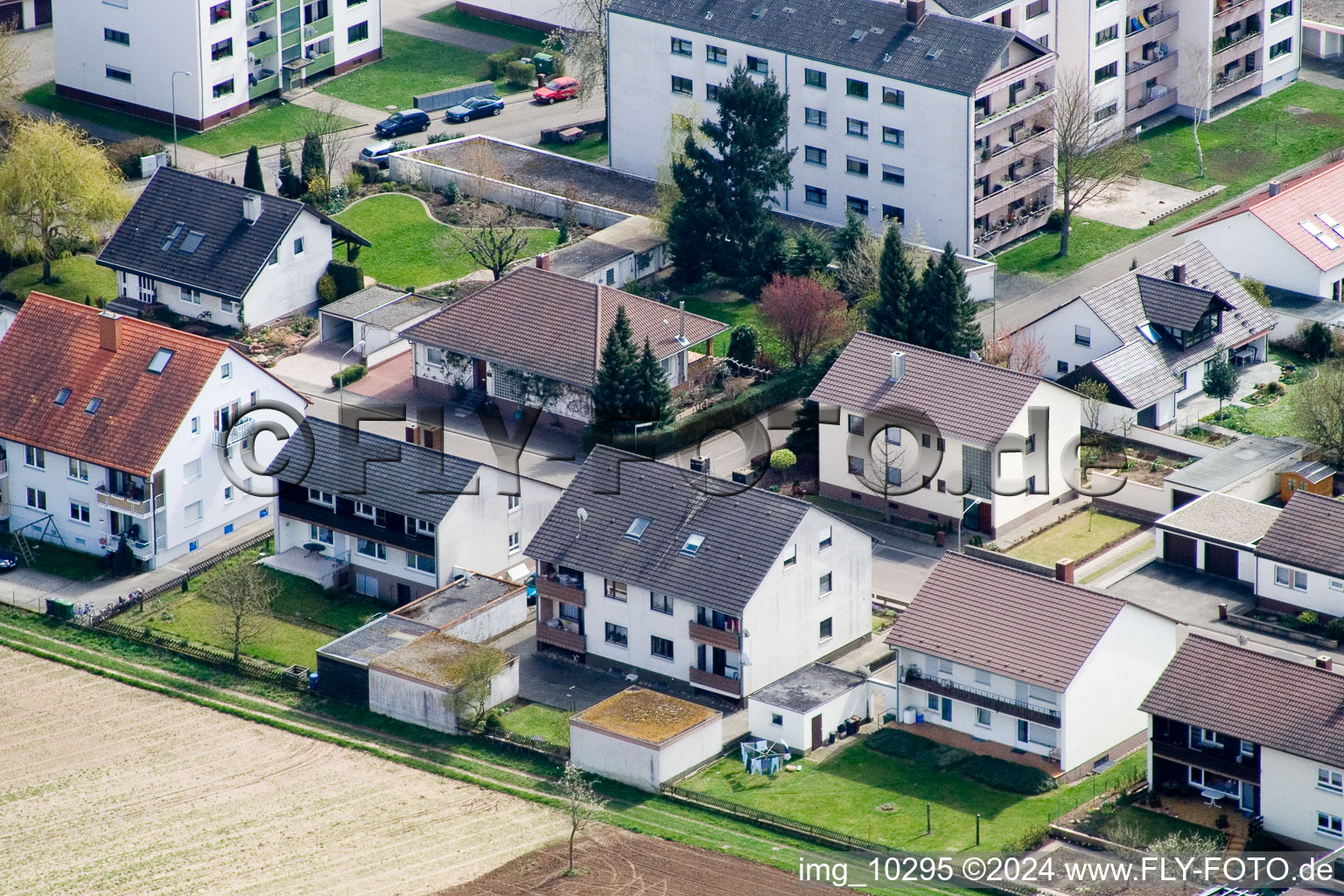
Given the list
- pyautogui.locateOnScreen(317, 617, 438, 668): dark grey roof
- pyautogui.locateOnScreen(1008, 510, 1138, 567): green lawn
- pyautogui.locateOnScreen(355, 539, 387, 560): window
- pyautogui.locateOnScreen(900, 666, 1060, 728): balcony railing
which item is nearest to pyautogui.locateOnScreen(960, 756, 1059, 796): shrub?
pyautogui.locateOnScreen(900, 666, 1060, 728): balcony railing

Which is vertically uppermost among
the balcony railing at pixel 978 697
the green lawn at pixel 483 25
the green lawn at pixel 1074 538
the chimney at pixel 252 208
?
the chimney at pixel 252 208

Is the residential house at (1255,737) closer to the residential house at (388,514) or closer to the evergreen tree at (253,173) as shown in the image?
the residential house at (388,514)

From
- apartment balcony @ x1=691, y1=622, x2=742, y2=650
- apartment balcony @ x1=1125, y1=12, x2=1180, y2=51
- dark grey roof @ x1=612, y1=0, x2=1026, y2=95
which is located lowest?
apartment balcony @ x1=691, y1=622, x2=742, y2=650

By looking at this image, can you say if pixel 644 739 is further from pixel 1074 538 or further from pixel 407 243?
pixel 407 243

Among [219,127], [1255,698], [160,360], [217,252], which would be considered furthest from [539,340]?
[1255,698]

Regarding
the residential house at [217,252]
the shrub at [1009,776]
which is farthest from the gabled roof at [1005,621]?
the residential house at [217,252]

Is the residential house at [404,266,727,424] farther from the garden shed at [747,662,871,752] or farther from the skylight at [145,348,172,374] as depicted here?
the garden shed at [747,662,871,752]
